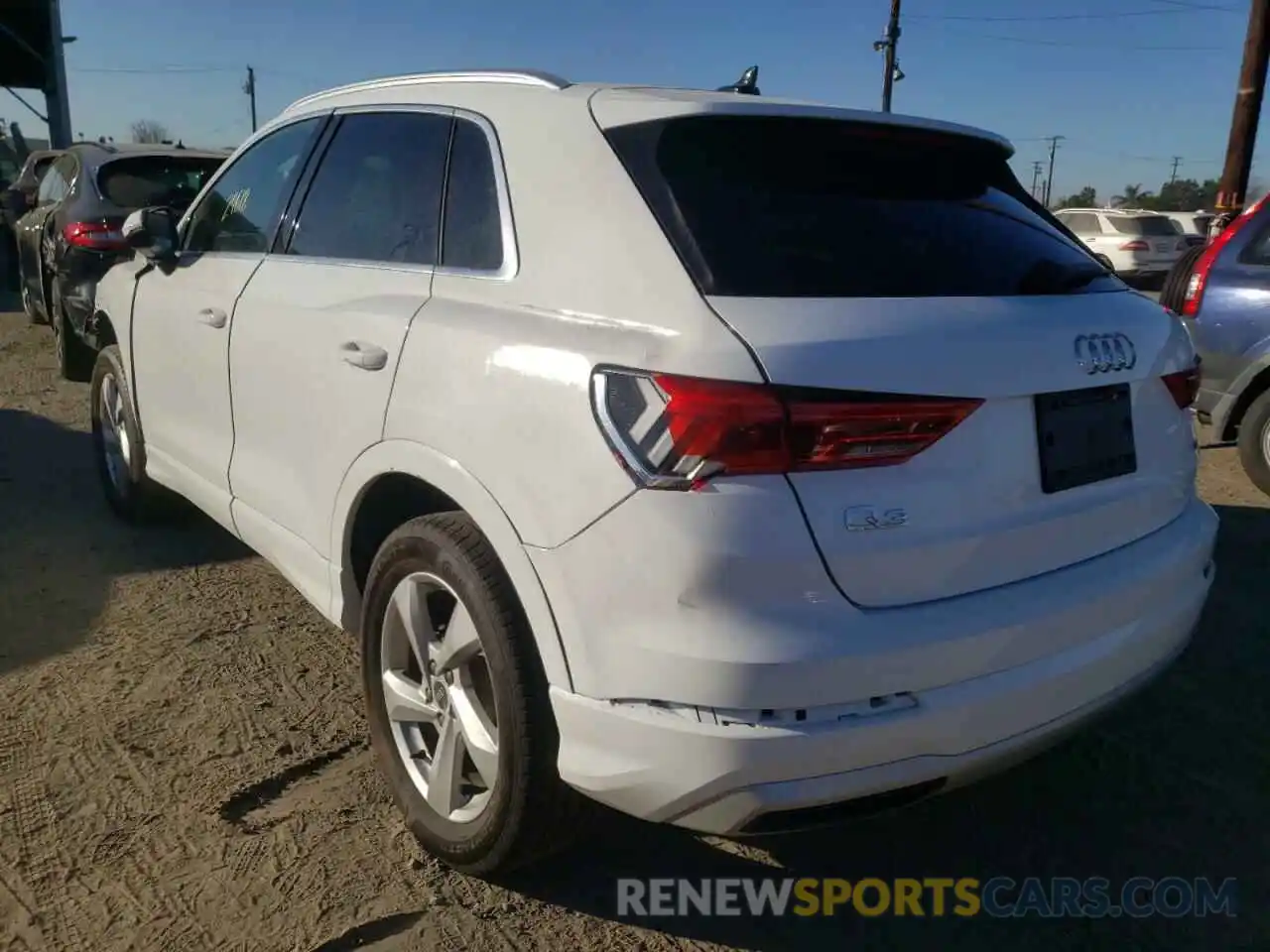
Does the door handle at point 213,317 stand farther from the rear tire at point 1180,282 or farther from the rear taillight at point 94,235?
the rear tire at point 1180,282

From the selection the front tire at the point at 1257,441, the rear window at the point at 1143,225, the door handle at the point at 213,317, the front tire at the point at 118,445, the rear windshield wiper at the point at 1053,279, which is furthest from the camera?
the rear window at the point at 1143,225

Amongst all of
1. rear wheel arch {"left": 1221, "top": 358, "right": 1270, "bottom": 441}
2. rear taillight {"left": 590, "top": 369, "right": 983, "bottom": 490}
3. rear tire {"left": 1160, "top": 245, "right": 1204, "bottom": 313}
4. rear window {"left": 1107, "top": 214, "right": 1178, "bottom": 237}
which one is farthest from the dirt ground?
rear window {"left": 1107, "top": 214, "right": 1178, "bottom": 237}

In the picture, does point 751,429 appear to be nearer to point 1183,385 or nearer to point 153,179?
point 1183,385

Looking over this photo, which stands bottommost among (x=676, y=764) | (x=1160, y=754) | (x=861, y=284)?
(x=1160, y=754)

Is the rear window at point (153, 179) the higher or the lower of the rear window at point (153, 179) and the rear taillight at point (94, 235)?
the higher

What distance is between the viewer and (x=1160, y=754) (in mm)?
3051

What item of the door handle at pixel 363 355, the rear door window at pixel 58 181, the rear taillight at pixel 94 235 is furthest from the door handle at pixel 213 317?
the rear door window at pixel 58 181

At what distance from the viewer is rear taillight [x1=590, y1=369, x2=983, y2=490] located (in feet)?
5.96

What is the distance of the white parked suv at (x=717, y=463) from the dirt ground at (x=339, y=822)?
237 millimetres

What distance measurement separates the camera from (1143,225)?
22266mm

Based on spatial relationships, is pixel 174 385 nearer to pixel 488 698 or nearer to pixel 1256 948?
pixel 488 698

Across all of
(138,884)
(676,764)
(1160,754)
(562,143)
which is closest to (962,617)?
(676,764)

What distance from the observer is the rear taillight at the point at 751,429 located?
71.6 inches

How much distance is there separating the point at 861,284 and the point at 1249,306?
469cm
